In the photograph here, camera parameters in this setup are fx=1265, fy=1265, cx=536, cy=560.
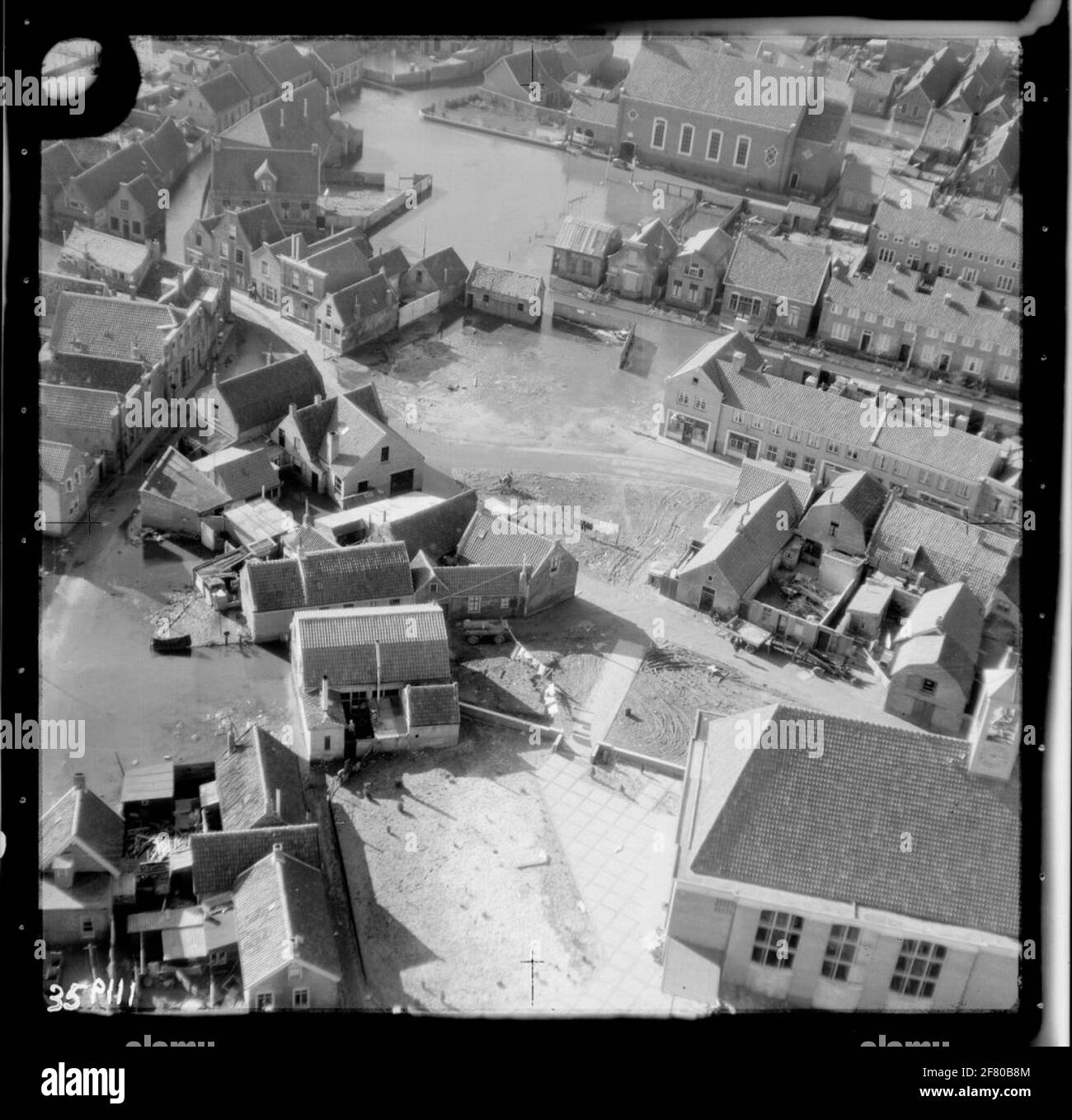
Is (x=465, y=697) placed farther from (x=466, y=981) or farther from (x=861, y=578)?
(x=861, y=578)

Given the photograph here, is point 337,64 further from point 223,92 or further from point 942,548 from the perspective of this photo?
point 942,548

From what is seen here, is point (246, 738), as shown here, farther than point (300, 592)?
No

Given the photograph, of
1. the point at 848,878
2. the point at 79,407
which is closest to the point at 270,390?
the point at 79,407

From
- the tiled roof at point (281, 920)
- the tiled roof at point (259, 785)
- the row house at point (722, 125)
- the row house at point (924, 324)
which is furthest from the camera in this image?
the row house at point (722, 125)

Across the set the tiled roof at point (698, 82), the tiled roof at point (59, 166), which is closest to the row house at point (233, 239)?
the tiled roof at point (59, 166)

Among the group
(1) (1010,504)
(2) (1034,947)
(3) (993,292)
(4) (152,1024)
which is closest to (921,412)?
(1) (1010,504)

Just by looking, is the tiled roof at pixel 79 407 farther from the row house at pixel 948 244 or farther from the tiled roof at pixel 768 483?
the row house at pixel 948 244
